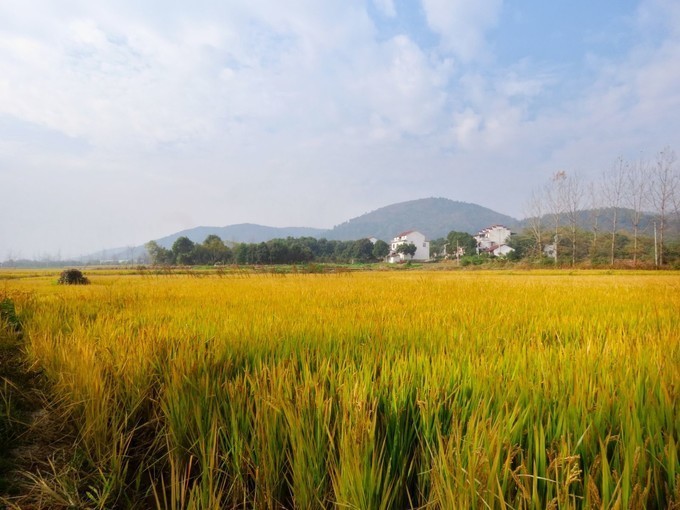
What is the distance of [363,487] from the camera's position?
2.91 ft

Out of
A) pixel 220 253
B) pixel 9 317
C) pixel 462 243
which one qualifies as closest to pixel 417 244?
pixel 462 243

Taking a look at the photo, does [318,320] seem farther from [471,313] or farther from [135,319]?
[135,319]

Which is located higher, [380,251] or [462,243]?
[462,243]

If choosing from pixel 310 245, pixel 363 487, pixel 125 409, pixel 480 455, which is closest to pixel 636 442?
pixel 480 455

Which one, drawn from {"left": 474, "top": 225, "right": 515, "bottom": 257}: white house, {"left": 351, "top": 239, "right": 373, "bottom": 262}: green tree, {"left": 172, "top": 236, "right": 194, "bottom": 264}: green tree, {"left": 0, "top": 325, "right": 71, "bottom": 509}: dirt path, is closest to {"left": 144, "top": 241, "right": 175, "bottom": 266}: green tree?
{"left": 172, "top": 236, "right": 194, "bottom": 264}: green tree

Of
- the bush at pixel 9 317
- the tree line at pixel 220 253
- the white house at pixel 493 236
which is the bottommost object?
the bush at pixel 9 317

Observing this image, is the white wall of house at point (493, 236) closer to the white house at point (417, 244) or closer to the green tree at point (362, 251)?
the white house at point (417, 244)

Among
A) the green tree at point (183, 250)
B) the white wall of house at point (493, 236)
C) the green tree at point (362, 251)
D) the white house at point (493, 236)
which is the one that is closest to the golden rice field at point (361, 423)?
the green tree at point (183, 250)

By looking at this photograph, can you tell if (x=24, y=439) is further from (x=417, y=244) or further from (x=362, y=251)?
(x=417, y=244)

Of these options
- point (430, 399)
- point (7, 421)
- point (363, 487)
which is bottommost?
point (7, 421)

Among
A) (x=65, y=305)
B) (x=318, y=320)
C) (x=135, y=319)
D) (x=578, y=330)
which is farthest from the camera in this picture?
(x=65, y=305)

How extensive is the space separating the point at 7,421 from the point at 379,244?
333ft

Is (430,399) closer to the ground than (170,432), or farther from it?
farther from it

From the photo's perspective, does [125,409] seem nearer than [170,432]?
No
